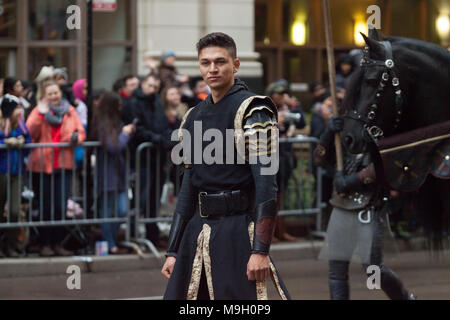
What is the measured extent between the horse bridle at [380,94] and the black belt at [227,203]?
5.67ft

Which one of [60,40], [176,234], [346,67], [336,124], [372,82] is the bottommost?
[176,234]

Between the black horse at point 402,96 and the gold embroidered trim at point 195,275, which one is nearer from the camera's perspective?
the gold embroidered trim at point 195,275

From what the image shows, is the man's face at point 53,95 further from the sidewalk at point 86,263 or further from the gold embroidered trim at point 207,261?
the gold embroidered trim at point 207,261

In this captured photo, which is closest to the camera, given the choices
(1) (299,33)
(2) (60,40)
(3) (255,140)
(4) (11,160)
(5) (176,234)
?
(3) (255,140)

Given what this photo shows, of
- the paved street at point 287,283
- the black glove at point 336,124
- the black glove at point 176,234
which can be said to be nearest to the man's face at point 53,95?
the paved street at point 287,283

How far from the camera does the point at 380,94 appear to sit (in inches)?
252

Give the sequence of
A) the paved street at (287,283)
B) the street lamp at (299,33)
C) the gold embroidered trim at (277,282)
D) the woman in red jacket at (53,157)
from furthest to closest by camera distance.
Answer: the street lamp at (299,33), the woman in red jacket at (53,157), the paved street at (287,283), the gold embroidered trim at (277,282)

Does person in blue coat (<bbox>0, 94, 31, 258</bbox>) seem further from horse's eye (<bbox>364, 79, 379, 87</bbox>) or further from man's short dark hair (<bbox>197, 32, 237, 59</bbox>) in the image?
man's short dark hair (<bbox>197, 32, 237, 59</bbox>)

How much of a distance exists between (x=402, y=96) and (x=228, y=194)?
195 cm

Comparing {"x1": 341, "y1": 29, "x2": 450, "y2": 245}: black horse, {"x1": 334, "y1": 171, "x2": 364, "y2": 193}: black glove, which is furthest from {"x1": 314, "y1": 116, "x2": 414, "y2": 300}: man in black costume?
{"x1": 341, "y1": 29, "x2": 450, "y2": 245}: black horse

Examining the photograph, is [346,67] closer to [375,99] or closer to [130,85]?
[130,85]

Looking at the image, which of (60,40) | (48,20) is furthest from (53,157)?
(48,20)

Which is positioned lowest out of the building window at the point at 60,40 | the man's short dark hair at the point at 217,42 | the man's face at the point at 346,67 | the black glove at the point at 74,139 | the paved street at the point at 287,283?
the paved street at the point at 287,283

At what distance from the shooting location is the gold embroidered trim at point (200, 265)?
493 centimetres
